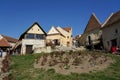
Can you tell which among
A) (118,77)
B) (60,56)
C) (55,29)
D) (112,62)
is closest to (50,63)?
(60,56)

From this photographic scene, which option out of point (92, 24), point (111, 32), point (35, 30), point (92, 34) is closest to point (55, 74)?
point (111, 32)

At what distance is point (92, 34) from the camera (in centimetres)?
6338

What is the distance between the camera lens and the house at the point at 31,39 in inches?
2422

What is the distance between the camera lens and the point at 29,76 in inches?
1117

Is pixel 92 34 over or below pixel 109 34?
over

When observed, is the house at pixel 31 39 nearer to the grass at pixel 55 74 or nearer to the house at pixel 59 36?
the house at pixel 59 36

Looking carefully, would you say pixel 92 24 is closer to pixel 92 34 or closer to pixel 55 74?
pixel 92 34

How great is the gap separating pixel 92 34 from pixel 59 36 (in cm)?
1582

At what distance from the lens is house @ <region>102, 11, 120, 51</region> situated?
177 ft

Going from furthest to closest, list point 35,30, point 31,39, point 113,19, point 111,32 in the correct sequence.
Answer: point 35,30 < point 31,39 < point 113,19 < point 111,32

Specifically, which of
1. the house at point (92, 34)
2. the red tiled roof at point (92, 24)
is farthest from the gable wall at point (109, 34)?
the red tiled roof at point (92, 24)

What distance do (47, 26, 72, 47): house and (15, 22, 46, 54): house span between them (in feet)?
33.6

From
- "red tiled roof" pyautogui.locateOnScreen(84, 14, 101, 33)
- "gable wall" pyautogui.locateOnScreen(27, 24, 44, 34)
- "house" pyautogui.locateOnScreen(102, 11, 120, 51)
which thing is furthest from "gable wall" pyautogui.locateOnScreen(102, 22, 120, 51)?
"gable wall" pyautogui.locateOnScreen(27, 24, 44, 34)

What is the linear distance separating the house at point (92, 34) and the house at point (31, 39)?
1164cm
